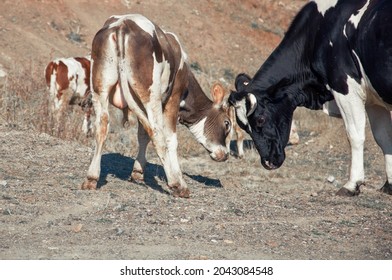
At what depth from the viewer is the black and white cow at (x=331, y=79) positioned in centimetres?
1218

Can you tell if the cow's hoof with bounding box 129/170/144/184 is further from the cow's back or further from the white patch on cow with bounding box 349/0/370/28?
the white patch on cow with bounding box 349/0/370/28

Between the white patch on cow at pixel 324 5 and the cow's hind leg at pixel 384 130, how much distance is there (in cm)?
154

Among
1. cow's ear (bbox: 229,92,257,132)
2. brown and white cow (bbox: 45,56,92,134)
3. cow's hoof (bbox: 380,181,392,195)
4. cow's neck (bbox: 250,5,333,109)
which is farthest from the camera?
brown and white cow (bbox: 45,56,92,134)

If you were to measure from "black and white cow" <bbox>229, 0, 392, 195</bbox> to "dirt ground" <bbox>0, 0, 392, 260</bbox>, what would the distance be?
33.7 inches

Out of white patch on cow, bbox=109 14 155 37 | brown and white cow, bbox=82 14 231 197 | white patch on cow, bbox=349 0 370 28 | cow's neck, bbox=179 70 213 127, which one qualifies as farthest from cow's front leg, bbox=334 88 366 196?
white patch on cow, bbox=109 14 155 37

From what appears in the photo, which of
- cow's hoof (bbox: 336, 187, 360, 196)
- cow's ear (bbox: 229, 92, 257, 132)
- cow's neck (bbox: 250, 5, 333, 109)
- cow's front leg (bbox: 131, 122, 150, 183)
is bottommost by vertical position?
cow's front leg (bbox: 131, 122, 150, 183)

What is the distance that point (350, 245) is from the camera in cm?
1005

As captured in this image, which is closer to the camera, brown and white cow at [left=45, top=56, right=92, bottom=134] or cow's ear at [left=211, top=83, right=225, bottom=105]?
cow's ear at [left=211, top=83, right=225, bottom=105]

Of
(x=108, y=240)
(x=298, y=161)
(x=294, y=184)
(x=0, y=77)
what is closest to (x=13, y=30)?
(x=0, y=77)

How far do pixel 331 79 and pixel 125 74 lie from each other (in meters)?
2.75

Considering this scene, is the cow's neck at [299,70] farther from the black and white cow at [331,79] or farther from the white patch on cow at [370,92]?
the white patch on cow at [370,92]

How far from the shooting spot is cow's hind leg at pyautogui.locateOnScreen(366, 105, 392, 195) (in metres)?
13.3

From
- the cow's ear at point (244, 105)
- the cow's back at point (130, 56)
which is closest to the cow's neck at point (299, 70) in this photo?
the cow's ear at point (244, 105)
